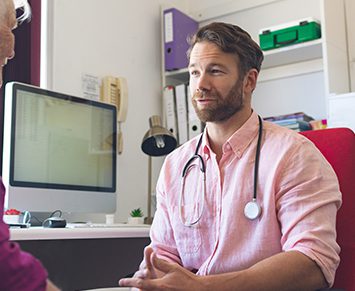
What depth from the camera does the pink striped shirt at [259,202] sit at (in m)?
1.31

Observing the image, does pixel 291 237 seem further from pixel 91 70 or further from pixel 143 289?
pixel 91 70

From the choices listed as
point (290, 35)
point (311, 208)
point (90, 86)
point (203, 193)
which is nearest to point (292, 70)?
point (290, 35)

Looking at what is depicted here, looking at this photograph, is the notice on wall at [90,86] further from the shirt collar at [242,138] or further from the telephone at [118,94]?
the shirt collar at [242,138]

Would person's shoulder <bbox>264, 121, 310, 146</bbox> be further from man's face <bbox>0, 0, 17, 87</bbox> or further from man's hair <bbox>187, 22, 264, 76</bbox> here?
man's face <bbox>0, 0, 17, 87</bbox>

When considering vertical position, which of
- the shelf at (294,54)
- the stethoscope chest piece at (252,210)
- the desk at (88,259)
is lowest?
the desk at (88,259)

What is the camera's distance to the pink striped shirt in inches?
51.4

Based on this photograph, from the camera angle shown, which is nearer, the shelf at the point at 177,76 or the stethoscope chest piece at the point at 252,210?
the stethoscope chest piece at the point at 252,210

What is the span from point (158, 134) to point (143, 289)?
114cm

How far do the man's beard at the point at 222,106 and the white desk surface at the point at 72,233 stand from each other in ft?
1.44

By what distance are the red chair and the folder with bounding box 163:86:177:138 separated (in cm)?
148

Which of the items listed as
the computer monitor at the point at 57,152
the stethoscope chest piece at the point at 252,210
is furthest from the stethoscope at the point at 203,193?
the computer monitor at the point at 57,152

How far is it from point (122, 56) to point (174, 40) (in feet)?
1.07

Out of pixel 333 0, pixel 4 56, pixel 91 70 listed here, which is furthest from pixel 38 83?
pixel 4 56

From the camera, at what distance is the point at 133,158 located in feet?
9.52
